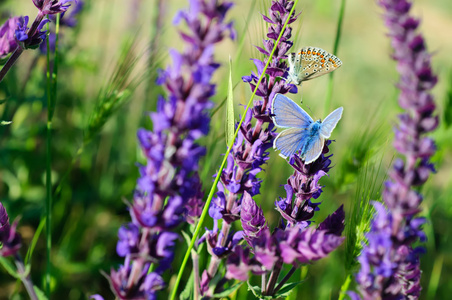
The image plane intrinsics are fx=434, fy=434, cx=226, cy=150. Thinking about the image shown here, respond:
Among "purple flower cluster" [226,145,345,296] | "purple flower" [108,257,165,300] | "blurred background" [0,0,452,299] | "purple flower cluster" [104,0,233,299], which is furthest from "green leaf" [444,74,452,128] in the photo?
"purple flower" [108,257,165,300]

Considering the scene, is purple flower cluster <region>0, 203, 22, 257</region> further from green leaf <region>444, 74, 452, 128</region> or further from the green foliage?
green leaf <region>444, 74, 452, 128</region>

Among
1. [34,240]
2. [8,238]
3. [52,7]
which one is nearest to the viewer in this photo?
[8,238]

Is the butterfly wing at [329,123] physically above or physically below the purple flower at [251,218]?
above

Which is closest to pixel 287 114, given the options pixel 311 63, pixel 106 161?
pixel 311 63

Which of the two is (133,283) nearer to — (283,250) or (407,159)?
(283,250)

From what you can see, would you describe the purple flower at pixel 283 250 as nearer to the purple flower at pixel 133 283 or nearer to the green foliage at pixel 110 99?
the purple flower at pixel 133 283

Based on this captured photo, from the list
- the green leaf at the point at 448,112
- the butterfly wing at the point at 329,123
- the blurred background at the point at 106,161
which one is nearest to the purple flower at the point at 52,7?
the blurred background at the point at 106,161

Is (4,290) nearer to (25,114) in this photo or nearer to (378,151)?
(25,114)

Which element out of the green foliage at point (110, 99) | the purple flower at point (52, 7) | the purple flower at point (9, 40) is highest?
the purple flower at point (52, 7)
